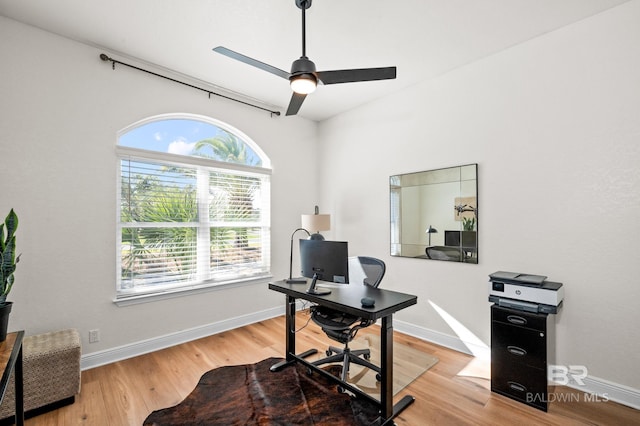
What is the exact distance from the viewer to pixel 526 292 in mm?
2314

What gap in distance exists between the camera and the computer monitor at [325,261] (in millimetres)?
2332

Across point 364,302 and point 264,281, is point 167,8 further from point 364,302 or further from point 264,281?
point 264,281

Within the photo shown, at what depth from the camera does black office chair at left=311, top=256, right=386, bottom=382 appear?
240 centimetres

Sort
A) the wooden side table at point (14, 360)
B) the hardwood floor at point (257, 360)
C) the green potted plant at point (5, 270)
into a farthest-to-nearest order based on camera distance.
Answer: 1. the hardwood floor at point (257, 360)
2. the green potted plant at point (5, 270)
3. the wooden side table at point (14, 360)

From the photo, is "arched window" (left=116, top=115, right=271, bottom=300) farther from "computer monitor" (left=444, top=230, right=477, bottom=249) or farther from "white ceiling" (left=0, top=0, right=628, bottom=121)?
"computer monitor" (left=444, top=230, right=477, bottom=249)

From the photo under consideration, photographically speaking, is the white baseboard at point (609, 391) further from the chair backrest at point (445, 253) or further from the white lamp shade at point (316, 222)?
the white lamp shade at point (316, 222)

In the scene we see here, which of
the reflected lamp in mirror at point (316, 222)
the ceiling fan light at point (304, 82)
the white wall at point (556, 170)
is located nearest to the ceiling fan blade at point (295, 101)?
the ceiling fan light at point (304, 82)

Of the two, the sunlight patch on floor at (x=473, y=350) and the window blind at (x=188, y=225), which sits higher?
the window blind at (x=188, y=225)

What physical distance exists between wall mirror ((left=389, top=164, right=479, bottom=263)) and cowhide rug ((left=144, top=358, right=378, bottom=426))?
1.75 metres

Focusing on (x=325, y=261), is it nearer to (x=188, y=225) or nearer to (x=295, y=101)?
(x=295, y=101)

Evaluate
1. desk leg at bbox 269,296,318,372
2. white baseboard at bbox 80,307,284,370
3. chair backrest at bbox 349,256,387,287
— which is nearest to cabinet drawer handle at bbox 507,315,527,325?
chair backrest at bbox 349,256,387,287

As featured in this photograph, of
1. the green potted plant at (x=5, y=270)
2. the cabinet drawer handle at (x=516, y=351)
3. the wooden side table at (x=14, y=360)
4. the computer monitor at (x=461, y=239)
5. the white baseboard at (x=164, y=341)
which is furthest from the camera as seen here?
the computer monitor at (x=461, y=239)

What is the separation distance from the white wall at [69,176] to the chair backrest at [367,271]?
6.33 ft

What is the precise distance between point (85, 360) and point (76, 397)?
47cm
